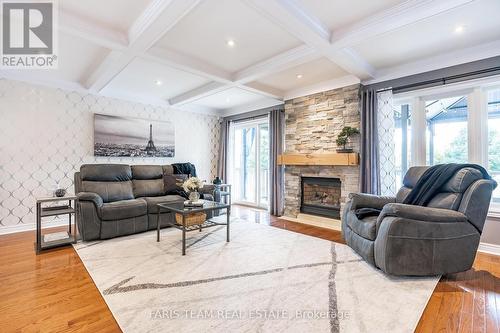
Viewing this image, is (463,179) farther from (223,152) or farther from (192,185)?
(223,152)

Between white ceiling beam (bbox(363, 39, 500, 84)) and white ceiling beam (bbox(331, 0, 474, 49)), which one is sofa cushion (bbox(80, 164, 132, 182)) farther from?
white ceiling beam (bbox(363, 39, 500, 84))

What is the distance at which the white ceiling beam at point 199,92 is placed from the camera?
14.1 feet

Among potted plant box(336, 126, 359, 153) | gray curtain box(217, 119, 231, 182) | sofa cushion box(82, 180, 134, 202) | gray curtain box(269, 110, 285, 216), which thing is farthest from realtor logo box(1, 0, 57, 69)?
potted plant box(336, 126, 359, 153)

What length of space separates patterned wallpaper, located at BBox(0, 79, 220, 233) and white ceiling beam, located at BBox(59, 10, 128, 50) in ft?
7.11

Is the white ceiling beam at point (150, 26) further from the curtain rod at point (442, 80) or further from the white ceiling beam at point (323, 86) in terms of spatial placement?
the curtain rod at point (442, 80)

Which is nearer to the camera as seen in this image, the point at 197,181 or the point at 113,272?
the point at 113,272

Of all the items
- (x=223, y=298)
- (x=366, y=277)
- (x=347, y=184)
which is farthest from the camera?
(x=347, y=184)

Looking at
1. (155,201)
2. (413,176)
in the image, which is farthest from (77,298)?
(413,176)

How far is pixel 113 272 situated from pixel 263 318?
1.53 metres

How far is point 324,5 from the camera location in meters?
2.28

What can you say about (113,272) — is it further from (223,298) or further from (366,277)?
(366,277)

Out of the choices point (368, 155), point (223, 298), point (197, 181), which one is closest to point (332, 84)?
point (368, 155)

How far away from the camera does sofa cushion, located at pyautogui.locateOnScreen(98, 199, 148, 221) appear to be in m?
3.22

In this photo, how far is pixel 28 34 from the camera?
2.74m
